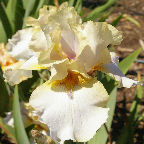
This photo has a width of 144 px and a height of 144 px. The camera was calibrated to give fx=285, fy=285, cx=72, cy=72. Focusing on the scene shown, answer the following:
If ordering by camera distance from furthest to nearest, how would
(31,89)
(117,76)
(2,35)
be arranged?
1. (2,35)
2. (31,89)
3. (117,76)

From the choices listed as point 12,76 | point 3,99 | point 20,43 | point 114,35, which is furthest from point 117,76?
point 3,99

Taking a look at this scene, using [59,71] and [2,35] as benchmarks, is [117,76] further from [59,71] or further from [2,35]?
[2,35]

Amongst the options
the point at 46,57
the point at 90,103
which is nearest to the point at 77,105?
the point at 90,103

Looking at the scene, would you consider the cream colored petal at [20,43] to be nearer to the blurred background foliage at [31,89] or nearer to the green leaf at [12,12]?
the blurred background foliage at [31,89]

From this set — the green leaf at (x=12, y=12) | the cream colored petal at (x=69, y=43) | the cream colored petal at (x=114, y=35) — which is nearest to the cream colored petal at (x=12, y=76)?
the cream colored petal at (x=69, y=43)

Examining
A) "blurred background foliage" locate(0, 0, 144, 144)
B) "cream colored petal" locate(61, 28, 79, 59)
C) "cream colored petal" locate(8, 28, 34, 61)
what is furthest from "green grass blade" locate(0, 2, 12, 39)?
"cream colored petal" locate(61, 28, 79, 59)

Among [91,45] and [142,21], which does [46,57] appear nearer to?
[91,45]

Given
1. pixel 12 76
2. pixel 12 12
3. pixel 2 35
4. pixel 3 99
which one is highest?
pixel 12 76

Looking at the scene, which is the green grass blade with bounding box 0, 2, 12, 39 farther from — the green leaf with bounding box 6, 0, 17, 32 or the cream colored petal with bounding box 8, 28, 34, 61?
the cream colored petal with bounding box 8, 28, 34, 61
